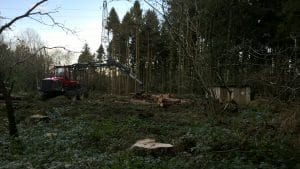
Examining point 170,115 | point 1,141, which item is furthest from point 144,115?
point 1,141

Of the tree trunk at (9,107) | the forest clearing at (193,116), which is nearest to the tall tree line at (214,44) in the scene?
the forest clearing at (193,116)

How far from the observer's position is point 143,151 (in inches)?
443

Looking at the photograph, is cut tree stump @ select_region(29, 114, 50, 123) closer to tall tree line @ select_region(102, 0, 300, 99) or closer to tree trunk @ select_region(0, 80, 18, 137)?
tree trunk @ select_region(0, 80, 18, 137)

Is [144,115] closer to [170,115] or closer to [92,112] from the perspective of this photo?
[170,115]

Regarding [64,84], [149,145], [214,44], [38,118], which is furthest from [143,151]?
[214,44]

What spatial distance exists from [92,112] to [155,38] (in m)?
35.7

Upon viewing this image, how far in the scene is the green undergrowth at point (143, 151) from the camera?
9.66 meters

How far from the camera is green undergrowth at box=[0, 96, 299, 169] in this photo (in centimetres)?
966

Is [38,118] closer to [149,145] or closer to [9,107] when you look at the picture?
[9,107]

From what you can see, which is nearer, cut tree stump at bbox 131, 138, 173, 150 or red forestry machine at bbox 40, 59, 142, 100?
cut tree stump at bbox 131, 138, 173, 150

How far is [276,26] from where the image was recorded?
35.4 meters

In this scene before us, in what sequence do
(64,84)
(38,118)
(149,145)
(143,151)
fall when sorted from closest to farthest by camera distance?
(143,151) < (149,145) < (38,118) < (64,84)

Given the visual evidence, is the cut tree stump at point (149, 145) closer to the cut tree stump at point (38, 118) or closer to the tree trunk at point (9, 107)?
the tree trunk at point (9, 107)

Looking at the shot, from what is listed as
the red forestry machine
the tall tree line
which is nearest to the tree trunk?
the tall tree line
